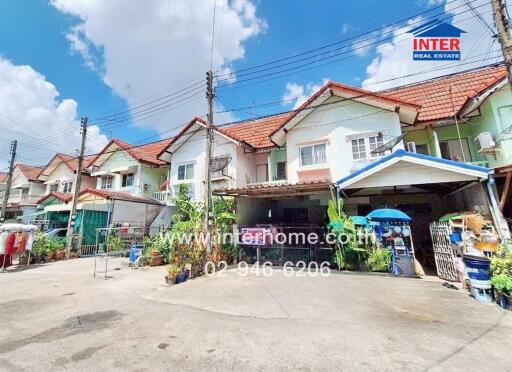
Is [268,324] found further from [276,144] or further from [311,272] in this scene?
[276,144]

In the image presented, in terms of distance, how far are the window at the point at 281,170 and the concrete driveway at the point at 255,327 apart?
924 centimetres

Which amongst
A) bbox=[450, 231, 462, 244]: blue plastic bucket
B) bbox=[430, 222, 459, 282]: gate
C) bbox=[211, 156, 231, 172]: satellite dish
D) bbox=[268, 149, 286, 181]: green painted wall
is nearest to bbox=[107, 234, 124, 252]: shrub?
bbox=[211, 156, 231, 172]: satellite dish

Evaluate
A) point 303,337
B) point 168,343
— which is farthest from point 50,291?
point 303,337

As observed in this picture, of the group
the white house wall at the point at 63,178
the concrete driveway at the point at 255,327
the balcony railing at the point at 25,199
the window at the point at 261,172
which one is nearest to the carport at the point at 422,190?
the concrete driveway at the point at 255,327

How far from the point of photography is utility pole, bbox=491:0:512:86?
22.7 feet

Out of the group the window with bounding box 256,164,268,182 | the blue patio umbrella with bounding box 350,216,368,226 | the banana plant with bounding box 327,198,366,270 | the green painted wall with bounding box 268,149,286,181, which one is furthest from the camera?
the window with bounding box 256,164,268,182

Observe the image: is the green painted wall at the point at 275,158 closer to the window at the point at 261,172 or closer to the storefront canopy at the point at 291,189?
the window at the point at 261,172

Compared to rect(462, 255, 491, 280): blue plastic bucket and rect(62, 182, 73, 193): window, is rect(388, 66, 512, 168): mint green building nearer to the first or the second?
rect(462, 255, 491, 280): blue plastic bucket

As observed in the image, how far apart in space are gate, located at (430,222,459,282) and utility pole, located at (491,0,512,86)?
4.80 meters

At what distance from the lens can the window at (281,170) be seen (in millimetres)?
16594

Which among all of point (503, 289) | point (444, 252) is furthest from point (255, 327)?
point (444, 252)

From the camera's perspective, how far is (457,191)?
11.0 metres

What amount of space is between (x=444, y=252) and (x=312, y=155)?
8008 mm

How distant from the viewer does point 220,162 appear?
17312 millimetres
